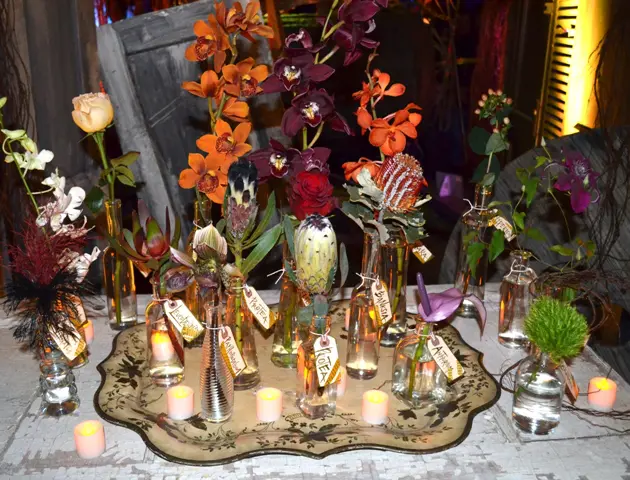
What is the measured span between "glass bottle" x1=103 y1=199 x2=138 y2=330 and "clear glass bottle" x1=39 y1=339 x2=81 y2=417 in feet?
0.95

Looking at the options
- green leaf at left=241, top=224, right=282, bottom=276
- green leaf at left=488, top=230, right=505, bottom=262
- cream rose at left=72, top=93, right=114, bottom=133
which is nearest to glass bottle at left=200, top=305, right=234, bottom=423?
green leaf at left=241, top=224, right=282, bottom=276

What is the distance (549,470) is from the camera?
36.9 inches

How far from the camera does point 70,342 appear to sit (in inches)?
43.8

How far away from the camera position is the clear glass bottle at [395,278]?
1.25 meters

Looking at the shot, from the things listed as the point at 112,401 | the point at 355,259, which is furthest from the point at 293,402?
the point at 355,259

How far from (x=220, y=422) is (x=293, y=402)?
14 centimetres

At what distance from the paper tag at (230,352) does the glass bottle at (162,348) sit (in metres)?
0.15

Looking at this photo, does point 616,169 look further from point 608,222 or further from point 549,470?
point 549,470

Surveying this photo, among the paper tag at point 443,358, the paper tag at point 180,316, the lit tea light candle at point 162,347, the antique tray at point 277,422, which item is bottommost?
the antique tray at point 277,422

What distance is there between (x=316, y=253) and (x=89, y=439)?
0.45 meters

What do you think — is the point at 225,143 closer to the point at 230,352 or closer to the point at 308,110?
the point at 308,110

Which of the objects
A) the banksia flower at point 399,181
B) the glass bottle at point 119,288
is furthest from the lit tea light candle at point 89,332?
the banksia flower at point 399,181

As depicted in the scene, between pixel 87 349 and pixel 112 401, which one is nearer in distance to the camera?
pixel 112 401

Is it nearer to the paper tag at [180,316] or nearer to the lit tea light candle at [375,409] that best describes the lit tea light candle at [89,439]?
the paper tag at [180,316]
